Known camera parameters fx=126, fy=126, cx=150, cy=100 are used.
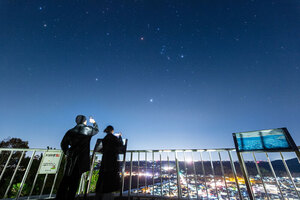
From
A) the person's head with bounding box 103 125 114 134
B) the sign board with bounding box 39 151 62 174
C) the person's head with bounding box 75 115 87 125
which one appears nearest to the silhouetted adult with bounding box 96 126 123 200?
the person's head with bounding box 103 125 114 134

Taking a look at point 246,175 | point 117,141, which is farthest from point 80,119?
point 246,175

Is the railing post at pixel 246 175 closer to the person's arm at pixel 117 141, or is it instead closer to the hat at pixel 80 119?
the person's arm at pixel 117 141

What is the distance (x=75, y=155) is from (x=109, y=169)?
0.77 metres

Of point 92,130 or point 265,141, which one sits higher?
point 92,130

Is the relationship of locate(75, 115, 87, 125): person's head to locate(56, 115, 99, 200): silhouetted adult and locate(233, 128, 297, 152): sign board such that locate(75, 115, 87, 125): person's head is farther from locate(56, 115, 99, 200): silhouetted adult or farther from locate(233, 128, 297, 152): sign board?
locate(233, 128, 297, 152): sign board

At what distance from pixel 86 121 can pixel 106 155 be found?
942mm

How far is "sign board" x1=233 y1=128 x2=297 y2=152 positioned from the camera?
2334mm

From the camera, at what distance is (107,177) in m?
2.71

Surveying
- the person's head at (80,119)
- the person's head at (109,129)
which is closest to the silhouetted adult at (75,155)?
the person's head at (80,119)

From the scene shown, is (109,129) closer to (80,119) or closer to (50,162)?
(80,119)

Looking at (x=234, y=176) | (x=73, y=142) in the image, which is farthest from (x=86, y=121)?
(x=234, y=176)

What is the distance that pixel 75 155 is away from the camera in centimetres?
249

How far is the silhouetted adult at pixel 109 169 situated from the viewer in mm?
2605

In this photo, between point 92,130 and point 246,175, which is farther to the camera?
point 92,130
